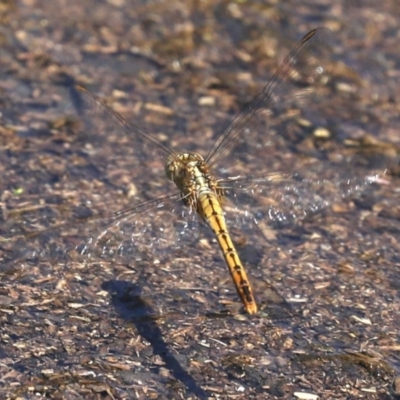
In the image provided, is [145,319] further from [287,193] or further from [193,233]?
[287,193]

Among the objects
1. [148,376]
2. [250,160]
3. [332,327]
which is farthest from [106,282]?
[250,160]

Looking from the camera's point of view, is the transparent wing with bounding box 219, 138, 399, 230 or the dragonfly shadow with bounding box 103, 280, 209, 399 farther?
the transparent wing with bounding box 219, 138, 399, 230

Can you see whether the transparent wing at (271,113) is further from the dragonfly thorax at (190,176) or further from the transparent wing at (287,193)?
the transparent wing at (287,193)

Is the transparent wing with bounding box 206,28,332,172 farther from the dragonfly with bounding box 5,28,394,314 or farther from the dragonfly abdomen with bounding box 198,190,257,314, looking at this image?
the dragonfly abdomen with bounding box 198,190,257,314

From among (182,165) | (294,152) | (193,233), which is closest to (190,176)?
(182,165)

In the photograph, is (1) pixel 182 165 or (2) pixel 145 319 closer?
(2) pixel 145 319

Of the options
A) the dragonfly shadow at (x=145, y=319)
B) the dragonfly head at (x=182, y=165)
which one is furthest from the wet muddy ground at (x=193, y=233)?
the dragonfly head at (x=182, y=165)

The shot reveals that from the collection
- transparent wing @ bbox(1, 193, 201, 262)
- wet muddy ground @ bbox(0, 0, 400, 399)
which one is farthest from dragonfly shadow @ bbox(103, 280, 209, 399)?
transparent wing @ bbox(1, 193, 201, 262)
